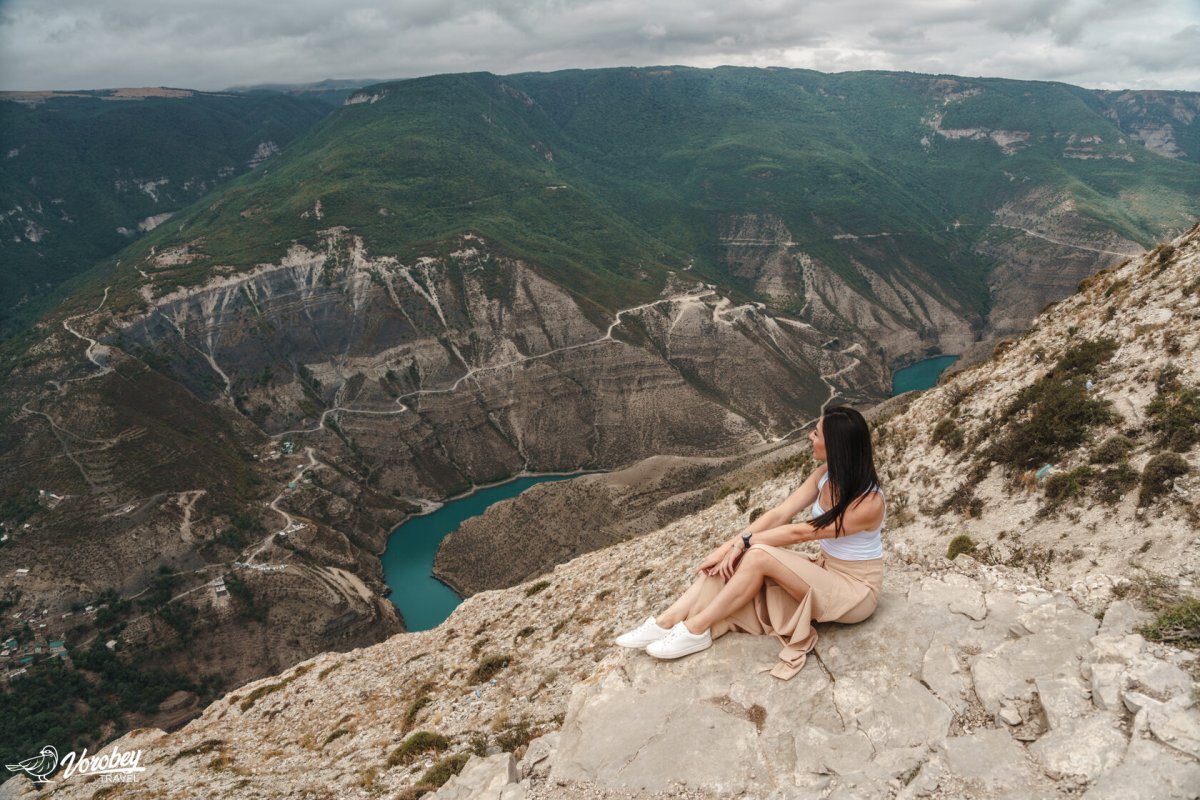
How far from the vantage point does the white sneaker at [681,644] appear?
352 inches

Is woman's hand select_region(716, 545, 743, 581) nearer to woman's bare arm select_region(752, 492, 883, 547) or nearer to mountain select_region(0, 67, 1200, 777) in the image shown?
woman's bare arm select_region(752, 492, 883, 547)

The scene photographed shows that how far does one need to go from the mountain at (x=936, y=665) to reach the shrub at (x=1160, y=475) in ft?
0.13

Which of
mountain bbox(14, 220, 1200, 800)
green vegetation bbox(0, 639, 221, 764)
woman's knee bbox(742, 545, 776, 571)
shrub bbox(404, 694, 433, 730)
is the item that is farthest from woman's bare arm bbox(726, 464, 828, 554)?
green vegetation bbox(0, 639, 221, 764)

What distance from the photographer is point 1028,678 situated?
745 centimetres

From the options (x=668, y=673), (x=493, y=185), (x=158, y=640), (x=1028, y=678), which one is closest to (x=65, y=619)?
(x=158, y=640)

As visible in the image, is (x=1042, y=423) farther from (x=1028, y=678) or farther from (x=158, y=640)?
(x=158, y=640)

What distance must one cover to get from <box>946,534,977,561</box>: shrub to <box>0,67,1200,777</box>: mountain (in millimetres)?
51037

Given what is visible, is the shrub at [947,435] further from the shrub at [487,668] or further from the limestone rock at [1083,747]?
the shrub at [487,668]

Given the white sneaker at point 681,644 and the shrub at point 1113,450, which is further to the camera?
the shrub at point 1113,450

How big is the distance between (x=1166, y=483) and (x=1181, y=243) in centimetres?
1241

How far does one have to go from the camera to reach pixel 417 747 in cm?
1444

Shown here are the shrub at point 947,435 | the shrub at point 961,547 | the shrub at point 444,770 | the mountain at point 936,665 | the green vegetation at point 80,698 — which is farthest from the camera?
the green vegetation at point 80,698

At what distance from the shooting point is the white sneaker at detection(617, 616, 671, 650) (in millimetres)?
9328

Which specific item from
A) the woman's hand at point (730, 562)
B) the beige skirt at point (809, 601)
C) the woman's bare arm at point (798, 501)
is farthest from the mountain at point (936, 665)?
the woman's bare arm at point (798, 501)
